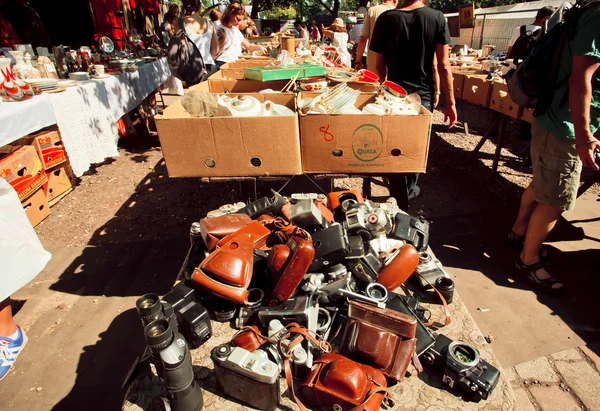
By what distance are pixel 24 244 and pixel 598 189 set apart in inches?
213

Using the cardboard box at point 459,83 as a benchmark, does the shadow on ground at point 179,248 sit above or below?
below

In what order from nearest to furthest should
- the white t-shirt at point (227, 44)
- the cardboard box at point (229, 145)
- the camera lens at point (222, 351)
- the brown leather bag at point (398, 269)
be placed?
the camera lens at point (222, 351) < the brown leather bag at point (398, 269) < the cardboard box at point (229, 145) < the white t-shirt at point (227, 44)

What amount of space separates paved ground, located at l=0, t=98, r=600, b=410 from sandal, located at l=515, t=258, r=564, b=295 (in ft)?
0.23

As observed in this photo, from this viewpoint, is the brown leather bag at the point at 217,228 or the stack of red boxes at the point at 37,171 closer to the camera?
the brown leather bag at the point at 217,228

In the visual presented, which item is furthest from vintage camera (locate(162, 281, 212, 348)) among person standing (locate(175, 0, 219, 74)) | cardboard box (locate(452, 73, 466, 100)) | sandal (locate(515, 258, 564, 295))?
cardboard box (locate(452, 73, 466, 100))

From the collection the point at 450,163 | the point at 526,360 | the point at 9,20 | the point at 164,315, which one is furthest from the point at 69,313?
the point at 9,20

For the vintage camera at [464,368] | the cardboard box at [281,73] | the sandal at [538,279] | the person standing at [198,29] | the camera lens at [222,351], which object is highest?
the person standing at [198,29]

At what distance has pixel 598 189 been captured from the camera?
3.87m

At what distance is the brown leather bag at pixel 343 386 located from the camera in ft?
3.42

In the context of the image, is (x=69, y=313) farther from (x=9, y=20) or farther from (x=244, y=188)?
(x=9, y=20)

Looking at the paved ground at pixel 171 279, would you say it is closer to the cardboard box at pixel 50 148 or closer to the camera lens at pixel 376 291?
the cardboard box at pixel 50 148

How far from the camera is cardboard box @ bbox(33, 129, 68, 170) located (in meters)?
3.32

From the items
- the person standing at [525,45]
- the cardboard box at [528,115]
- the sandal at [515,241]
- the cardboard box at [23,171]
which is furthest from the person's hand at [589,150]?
the cardboard box at [23,171]

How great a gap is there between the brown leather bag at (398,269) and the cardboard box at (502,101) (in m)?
2.84
